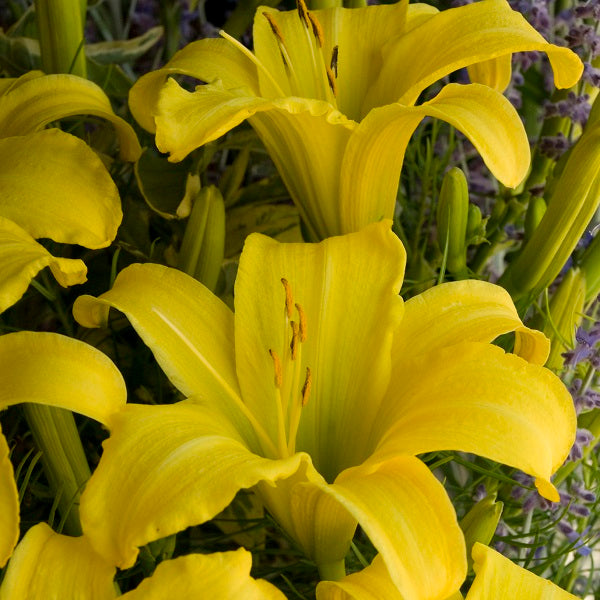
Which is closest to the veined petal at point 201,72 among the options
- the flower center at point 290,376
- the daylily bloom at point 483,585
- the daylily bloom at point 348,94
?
the daylily bloom at point 348,94

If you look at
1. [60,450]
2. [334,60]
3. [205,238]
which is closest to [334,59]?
[334,60]

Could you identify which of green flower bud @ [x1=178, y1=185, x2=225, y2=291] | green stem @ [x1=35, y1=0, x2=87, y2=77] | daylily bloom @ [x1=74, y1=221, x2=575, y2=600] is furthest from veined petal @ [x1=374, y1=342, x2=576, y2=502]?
green stem @ [x1=35, y1=0, x2=87, y2=77]

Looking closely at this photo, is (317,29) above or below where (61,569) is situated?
above

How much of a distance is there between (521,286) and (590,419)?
0.24 ft

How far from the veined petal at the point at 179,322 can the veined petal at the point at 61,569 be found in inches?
2.7

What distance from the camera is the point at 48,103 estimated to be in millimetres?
430

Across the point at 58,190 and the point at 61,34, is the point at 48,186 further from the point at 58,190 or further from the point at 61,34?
the point at 61,34

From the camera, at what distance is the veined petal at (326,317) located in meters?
0.40

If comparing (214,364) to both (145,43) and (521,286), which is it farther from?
(145,43)

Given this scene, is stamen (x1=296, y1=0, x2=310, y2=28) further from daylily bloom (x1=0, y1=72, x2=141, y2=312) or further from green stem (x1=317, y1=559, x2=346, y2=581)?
green stem (x1=317, y1=559, x2=346, y2=581)

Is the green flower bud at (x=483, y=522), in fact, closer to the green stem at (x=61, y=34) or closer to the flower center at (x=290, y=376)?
the flower center at (x=290, y=376)

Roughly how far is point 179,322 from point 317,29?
14 cm

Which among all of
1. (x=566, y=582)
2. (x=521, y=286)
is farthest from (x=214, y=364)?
(x=566, y=582)

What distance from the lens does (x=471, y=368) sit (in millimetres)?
361
